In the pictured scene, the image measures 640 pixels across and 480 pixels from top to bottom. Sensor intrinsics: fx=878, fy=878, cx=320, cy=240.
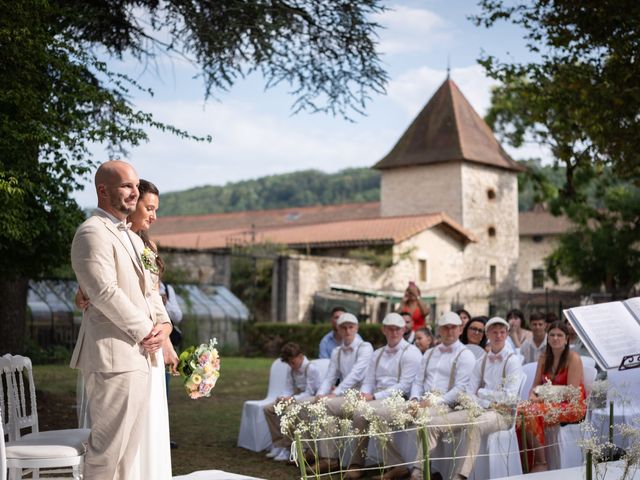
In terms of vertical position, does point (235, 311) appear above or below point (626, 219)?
below

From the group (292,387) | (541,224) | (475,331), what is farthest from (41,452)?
(541,224)

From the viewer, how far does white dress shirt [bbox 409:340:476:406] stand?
7945mm

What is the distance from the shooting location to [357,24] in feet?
41.0

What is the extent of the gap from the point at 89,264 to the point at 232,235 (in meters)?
39.1

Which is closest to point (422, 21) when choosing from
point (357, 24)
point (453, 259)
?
point (357, 24)

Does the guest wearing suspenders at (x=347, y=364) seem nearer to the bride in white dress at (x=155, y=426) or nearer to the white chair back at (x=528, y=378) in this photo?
the white chair back at (x=528, y=378)

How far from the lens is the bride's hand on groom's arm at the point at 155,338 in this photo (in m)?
4.25

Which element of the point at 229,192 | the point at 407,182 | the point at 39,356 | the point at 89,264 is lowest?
the point at 39,356

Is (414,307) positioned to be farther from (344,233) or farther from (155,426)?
(344,233)

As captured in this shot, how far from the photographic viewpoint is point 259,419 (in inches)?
384

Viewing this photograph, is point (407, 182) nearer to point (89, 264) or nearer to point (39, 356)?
point (39, 356)

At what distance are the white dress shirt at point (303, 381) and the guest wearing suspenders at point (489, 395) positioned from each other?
2094 millimetres

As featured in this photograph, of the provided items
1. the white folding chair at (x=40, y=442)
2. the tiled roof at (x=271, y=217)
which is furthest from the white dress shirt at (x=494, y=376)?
the tiled roof at (x=271, y=217)

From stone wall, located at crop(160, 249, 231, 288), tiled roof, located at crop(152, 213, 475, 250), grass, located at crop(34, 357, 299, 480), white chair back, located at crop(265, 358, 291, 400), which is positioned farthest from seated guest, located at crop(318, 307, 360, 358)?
tiled roof, located at crop(152, 213, 475, 250)
